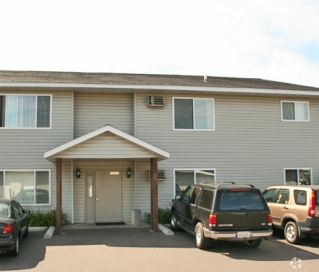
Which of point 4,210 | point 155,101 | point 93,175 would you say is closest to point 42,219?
point 93,175

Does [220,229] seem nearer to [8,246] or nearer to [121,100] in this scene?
[8,246]

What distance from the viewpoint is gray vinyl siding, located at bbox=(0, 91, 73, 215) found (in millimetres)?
17453

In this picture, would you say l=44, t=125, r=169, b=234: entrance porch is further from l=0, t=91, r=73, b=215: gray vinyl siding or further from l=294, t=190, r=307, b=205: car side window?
l=294, t=190, r=307, b=205: car side window

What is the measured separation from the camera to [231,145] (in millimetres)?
19094

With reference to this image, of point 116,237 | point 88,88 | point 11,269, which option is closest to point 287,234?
point 116,237

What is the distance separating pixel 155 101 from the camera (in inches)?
722

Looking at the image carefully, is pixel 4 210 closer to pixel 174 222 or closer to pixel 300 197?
pixel 174 222

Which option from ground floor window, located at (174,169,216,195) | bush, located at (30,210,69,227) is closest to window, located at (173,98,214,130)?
ground floor window, located at (174,169,216,195)

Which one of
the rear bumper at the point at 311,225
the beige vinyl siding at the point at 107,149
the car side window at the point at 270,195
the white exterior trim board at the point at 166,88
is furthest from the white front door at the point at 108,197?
the rear bumper at the point at 311,225

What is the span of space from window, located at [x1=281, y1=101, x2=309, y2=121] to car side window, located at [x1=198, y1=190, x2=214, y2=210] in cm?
856

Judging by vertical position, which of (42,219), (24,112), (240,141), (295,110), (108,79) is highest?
(108,79)

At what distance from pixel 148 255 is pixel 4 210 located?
3.87 metres

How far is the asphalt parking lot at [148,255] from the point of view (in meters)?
10.5

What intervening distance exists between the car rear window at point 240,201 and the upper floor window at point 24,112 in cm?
847
